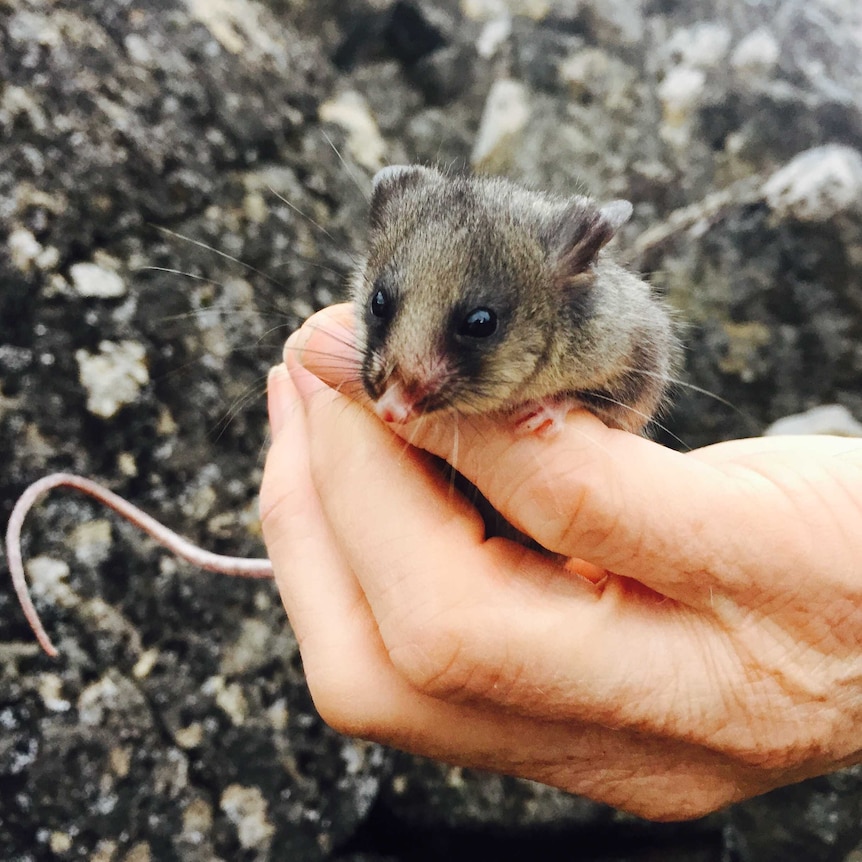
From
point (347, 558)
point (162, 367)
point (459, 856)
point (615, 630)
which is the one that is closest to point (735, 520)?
point (615, 630)

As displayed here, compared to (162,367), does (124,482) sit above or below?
→ below

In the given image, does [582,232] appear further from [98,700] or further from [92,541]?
[98,700]

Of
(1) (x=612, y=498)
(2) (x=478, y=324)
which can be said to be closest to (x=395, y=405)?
(2) (x=478, y=324)

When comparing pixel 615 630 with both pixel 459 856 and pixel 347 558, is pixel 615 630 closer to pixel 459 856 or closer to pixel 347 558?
pixel 347 558

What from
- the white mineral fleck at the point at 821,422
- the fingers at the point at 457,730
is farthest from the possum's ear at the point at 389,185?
the white mineral fleck at the point at 821,422

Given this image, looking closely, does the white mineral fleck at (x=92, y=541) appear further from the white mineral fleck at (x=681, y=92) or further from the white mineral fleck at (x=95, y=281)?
the white mineral fleck at (x=681, y=92)
